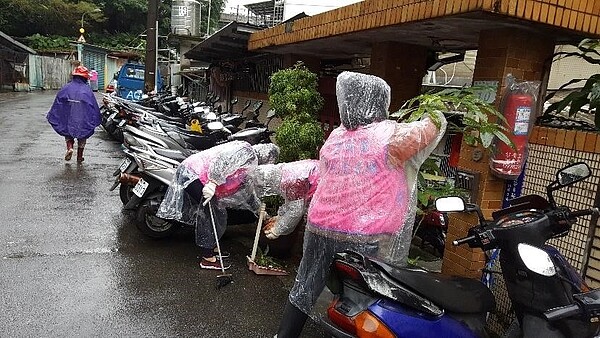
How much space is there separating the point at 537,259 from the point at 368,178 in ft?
3.25

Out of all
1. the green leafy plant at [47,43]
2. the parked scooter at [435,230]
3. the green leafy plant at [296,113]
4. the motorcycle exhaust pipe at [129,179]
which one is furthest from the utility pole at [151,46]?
the green leafy plant at [47,43]

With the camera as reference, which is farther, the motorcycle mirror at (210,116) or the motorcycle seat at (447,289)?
the motorcycle mirror at (210,116)

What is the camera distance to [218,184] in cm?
405

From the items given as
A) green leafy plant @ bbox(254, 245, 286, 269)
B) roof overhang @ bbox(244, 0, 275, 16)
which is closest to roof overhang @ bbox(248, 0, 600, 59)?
green leafy plant @ bbox(254, 245, 286, 269)

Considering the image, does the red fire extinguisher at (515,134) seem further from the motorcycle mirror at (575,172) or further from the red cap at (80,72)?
the red cap at (80,72)

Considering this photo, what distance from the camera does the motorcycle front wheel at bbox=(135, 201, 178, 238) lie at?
4875 mm

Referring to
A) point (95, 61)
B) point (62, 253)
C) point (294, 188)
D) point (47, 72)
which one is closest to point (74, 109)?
point (62, 253)

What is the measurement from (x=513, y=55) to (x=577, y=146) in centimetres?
77

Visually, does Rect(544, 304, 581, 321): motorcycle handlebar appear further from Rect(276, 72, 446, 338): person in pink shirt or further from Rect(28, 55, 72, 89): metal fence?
Rect(28, 55, 72, 89): metal fence

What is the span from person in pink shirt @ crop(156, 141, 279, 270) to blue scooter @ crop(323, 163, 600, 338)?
200 cm

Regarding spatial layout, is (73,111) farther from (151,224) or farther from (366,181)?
(366,181)

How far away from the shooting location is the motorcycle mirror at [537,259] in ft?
6.11

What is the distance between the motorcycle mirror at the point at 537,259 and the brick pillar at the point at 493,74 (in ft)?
5.43

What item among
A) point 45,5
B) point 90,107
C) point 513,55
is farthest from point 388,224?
point 45,5
